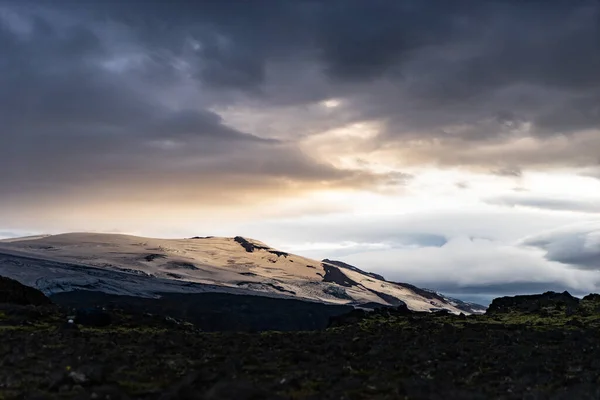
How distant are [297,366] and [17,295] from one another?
64.8 m

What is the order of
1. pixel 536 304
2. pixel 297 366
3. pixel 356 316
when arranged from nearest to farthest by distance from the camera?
pixel 297 366 → pixel 356 316 → pixel 536 304

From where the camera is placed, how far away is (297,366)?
114 feet

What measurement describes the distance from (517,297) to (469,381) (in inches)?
3098

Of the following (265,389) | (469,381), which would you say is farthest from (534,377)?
(265,389)

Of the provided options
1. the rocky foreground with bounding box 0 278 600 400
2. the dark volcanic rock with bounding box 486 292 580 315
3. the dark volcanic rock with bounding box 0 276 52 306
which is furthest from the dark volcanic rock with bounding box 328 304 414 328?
the dark volcanic rock with bounding box 0 276 52 306

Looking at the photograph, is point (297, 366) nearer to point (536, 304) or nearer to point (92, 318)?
point (92, 318)

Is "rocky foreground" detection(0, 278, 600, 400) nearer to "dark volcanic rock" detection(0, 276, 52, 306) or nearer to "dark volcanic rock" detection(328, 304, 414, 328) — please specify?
"dark volcanic rock" detection(328, 304, 414, 328)

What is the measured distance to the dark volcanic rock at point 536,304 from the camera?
87312mm

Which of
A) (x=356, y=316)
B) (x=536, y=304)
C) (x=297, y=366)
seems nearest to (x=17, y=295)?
(x=356, y=316)

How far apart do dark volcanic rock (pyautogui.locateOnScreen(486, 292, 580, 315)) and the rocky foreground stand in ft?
103

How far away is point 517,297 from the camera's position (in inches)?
4112

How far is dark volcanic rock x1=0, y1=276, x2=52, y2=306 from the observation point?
8400 cm

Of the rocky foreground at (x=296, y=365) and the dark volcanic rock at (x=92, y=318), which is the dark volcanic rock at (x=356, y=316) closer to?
the rocky foreground at (x=296, y=365)

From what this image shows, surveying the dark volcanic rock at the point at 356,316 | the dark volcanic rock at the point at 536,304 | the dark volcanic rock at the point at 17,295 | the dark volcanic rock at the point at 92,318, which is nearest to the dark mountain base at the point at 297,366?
the dark volcanic rock at the point at 92,318
